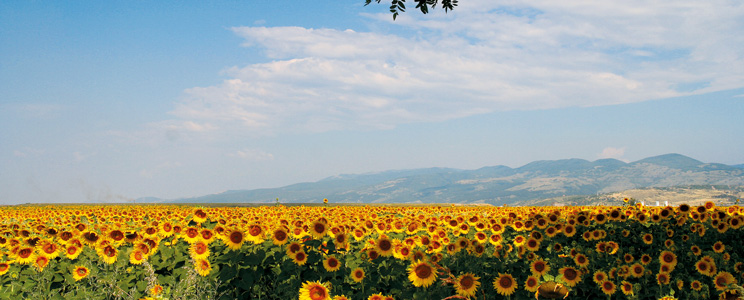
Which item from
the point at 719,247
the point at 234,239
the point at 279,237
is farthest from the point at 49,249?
the point at 719,247

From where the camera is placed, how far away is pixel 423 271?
5617 mm

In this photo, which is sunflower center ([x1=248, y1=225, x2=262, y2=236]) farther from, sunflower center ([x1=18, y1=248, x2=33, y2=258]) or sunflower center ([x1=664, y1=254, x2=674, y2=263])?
sunflower center ([x1=664, y1=254, x2=674, y2=263])

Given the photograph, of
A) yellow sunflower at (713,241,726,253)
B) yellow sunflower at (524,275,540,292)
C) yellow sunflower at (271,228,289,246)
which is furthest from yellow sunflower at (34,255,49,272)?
yellow sunflower at (713,241,726,253)

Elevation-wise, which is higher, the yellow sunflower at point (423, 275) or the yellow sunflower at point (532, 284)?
the yellow sunflower at point (423, 275)

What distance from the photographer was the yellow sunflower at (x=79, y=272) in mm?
7479

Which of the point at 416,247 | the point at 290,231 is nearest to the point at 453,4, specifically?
the point at 416,247

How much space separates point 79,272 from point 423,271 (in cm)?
576

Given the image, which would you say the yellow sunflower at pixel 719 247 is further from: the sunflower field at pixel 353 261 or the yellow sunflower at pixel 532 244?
the yellow sunflower at pixel 532 244

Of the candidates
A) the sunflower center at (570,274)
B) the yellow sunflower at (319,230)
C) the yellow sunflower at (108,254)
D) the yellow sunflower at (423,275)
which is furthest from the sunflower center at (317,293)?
the yellow sunflower at (108,254)

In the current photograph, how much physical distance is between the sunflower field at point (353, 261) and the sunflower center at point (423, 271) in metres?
0.02

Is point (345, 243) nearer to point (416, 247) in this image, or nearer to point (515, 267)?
point (416, 247)

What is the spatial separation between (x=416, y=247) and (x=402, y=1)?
4518mm

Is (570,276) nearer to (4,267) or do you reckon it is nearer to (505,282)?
(505,282)

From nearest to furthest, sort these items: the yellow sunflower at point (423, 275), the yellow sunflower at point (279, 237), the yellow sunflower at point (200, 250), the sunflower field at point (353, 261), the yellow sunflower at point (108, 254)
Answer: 1. the yellow sunflower at point (423, 275)
2. the sunflower field at point (353, 261)
3. the yellow sunflower at point (200, 250)
4. the yellow sunflower at point (279, 237)
5. the yellow sunflower at point (108, 254)
